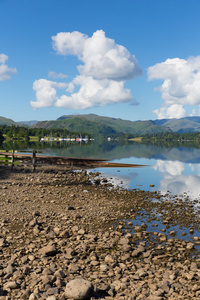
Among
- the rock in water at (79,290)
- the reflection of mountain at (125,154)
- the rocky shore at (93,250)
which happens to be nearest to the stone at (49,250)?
the rocky shore at (93,250)

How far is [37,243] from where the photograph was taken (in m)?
13.0

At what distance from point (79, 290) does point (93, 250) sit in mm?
4333

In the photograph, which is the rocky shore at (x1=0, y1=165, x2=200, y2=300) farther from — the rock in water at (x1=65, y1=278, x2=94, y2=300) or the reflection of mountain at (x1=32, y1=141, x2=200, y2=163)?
the reflection of mountain at (x1=32, y1=141, x2=200, y2=163)

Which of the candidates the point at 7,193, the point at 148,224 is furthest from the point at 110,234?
the point at 7,193

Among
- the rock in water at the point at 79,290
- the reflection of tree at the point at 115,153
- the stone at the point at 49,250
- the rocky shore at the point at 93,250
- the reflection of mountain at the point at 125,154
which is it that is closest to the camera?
the rock in water at the point at 79,290

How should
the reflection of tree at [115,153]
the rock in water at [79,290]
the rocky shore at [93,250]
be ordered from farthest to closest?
1. the reflection of tree at [115,153]
2. the rocky shore at [93,250]
3. the rock in water at [79,290]

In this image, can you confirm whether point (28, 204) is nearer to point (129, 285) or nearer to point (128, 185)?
point (129, 285)

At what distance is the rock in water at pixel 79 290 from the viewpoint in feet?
27.1

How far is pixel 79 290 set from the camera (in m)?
8.34

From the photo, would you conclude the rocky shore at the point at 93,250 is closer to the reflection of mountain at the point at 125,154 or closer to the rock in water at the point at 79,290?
the rock in water at the point at 79,290

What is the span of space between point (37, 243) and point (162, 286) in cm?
743

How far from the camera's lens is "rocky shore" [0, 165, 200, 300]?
905cm

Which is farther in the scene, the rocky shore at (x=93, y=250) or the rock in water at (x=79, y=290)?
the rocky shore at (x=93, y=250)

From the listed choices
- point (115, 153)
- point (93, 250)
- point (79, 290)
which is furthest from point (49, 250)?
point (115, 153)
